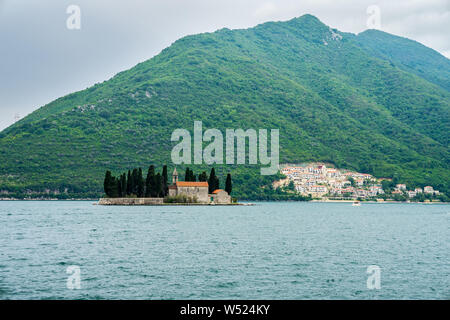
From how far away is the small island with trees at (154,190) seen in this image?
105m

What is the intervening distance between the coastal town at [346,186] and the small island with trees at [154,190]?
6521 centimetres

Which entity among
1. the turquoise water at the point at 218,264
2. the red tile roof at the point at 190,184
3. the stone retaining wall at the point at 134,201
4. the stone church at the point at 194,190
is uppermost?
the red tile roof at the point at 190,184

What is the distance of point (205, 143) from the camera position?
178875mm

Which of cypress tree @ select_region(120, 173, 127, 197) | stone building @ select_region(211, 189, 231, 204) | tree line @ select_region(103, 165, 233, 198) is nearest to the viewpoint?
tree line @ select_region(103, 165, 233, 198)

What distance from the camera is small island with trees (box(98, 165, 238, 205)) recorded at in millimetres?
104562

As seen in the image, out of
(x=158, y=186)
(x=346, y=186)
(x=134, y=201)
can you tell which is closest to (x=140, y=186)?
(x=134, y=201)

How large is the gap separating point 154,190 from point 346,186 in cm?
9266

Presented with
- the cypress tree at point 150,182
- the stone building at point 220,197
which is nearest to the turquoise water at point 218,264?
the cypress tree at point 150,182

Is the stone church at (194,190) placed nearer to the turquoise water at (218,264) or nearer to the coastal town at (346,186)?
the turquoise water at (218,264)

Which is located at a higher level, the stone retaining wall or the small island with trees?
the small island with trees

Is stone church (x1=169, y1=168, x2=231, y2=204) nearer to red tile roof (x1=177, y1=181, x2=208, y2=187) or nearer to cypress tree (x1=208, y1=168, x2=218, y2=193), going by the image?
red tile roof (x1=177, y1=181, x2=208, y2=187)

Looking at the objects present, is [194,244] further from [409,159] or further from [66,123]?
[409,159]

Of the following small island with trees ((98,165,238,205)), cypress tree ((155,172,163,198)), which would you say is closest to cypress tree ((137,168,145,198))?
small island with trees ((98,165,238,205))

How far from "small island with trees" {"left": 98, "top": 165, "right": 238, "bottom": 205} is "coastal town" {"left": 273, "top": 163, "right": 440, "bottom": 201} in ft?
214
